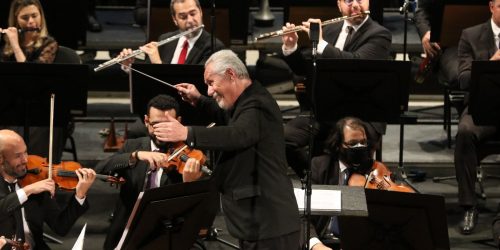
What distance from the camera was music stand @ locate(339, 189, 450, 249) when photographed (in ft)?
17.6

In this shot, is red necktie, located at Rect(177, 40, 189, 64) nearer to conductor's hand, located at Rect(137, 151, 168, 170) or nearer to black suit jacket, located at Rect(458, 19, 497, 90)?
conductor's hand, located at Rect(137, 151, 168, 170)

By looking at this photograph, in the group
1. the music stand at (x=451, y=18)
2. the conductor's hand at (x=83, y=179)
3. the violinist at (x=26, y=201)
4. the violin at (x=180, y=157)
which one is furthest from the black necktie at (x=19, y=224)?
the music stand at (x=451, y=18)

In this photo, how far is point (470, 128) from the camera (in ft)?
24.7

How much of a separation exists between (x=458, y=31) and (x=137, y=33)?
3175 millimetres

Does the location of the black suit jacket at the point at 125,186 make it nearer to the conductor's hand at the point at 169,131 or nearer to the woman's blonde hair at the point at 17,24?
the woman's blonde hair at the point at 17,24

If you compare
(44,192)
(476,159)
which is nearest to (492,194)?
(476,159)

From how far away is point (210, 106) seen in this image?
21.2 feet

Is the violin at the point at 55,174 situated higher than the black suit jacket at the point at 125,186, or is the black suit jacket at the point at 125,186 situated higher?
the violin at the point at 55,174

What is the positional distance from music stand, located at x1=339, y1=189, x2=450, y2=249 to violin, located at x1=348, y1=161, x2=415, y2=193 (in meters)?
0.68

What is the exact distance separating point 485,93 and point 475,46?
85 cm

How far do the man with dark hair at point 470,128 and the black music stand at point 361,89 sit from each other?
542 millimetres

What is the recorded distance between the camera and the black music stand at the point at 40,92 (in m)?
6.88

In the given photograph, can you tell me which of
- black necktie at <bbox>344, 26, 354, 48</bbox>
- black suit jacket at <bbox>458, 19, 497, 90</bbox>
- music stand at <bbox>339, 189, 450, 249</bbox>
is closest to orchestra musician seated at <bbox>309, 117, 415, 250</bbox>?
music stand at <bbox>339, 189, 450, 249</bbox>

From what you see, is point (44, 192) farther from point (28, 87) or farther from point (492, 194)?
point (492, 194)
